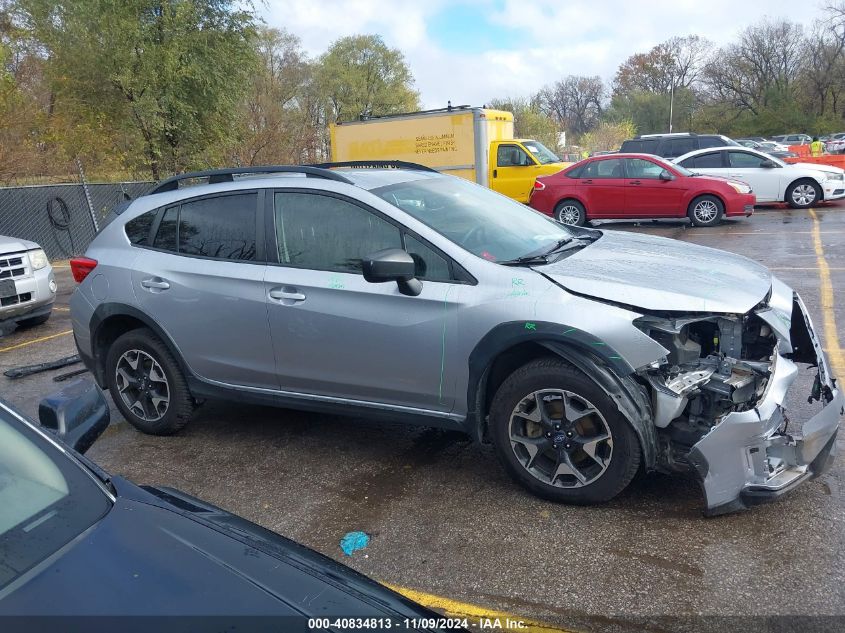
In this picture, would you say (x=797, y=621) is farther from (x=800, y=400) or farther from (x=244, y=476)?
(x=244, y=476)

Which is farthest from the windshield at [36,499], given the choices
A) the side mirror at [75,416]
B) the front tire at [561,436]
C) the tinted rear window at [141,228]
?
the tinted rear window at [141,228]

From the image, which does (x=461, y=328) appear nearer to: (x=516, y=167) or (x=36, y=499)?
(x=36, y=499)

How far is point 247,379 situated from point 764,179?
49.6 feet

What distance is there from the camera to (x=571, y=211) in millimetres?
14922

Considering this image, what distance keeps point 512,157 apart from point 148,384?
14.1m

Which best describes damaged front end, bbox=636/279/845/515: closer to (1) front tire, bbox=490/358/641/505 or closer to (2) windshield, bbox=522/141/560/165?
(1) front tire, bbox=490/358/641/505

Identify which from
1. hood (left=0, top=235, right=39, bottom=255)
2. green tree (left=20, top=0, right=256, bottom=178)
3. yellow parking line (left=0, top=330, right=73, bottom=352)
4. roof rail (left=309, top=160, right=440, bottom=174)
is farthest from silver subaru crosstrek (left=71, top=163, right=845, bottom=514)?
green tree (left=20, top=0, right=256, bottom=178)

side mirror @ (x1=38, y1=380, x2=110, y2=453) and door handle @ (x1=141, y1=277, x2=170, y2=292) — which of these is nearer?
side mirror @ (x1=38, y1=380, x2=110, y2=453)

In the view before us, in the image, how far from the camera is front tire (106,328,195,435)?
4727mm

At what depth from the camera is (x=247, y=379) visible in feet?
14.6

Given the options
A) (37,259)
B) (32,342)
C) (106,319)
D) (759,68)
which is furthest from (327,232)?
(759,68)

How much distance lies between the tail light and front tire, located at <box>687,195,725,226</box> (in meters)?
12.1

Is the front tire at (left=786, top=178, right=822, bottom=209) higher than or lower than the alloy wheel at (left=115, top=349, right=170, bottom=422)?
lower

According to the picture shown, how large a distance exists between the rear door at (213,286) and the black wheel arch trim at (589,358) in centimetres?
145
